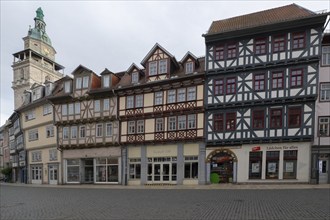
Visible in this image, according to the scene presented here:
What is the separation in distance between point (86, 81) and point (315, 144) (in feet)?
72.0

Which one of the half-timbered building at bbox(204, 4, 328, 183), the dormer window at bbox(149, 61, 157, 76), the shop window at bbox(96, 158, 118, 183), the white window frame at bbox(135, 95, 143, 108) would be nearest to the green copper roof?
the shop window at bbox(96, 158, 118, 183)

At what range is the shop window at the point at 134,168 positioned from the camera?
22156mm

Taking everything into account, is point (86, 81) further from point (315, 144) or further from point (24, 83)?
point (24, 83)

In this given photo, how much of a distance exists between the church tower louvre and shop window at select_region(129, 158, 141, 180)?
38.4 meters

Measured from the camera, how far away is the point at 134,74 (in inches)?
914

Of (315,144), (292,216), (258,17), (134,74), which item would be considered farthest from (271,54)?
(292,216)

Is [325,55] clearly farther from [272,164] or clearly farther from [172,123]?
[172,123]

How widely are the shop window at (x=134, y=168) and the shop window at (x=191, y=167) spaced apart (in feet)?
15.4

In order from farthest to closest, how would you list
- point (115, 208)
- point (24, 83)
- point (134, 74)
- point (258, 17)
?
point (24, 83)
point (134, 74)
point (258, 17)
point (115, 208)

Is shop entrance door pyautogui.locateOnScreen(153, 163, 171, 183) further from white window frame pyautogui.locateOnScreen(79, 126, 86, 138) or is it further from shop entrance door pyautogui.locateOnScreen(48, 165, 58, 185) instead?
shop entrance door pyautogui.locateOnScreen(48, 165, 58, 185)

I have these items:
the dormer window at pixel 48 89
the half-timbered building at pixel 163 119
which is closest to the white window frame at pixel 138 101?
the half-timbered building at pixel 163 119

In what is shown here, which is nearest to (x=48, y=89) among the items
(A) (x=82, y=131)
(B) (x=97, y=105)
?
(A) (x=82, y=131)

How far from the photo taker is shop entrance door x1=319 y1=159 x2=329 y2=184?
1741 centimetres

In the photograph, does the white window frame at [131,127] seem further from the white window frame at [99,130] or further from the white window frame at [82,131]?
the white window frame at [82,131]
